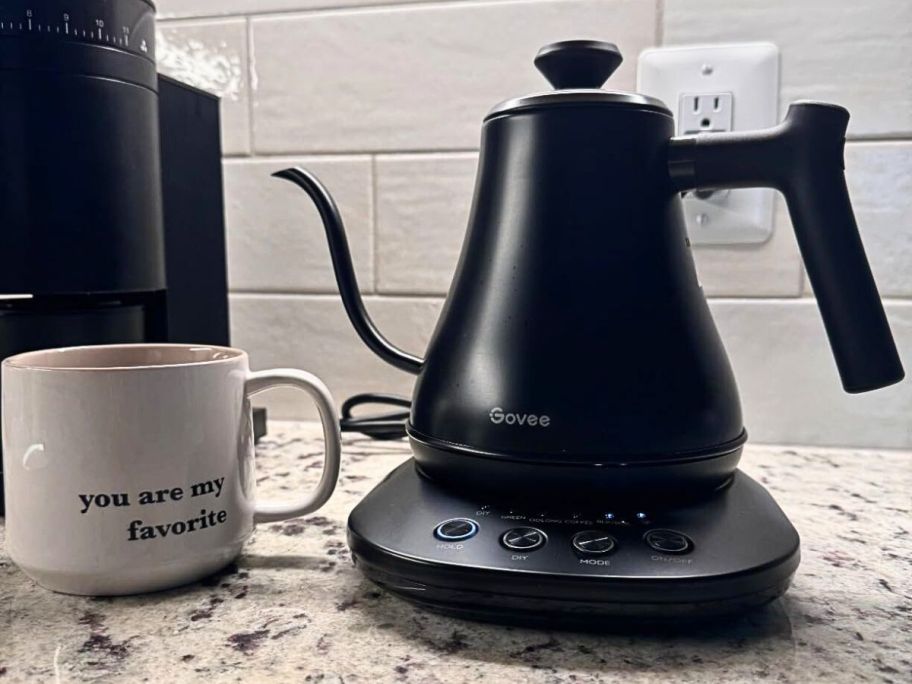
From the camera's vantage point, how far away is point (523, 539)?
340 mm

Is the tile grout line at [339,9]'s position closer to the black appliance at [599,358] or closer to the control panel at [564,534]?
the black appliance at [599,358]

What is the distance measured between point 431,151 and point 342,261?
287 millimetres

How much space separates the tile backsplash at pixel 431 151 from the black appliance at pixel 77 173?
26 cm

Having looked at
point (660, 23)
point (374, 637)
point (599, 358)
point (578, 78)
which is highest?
point (660, 23)

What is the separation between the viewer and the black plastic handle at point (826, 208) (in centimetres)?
37

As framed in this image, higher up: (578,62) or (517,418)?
(578,62)

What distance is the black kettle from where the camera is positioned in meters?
0.36

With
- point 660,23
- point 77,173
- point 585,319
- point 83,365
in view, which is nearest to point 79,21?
point 77,173

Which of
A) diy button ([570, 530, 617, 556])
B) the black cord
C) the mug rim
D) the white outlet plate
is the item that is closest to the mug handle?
the mug rim

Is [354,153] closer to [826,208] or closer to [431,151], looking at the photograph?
[431,151]

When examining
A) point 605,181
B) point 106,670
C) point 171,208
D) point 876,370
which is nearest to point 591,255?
point 605,181

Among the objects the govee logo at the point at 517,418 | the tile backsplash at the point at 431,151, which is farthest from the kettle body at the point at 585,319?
the tile backsplash at the point at 431,151

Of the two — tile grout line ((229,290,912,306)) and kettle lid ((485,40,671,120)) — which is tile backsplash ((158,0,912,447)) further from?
kettle lid ((485,40,671,120))

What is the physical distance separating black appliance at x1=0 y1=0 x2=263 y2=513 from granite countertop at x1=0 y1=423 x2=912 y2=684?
0.14 meters
